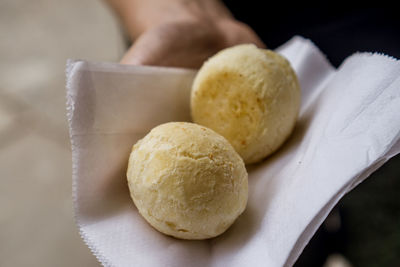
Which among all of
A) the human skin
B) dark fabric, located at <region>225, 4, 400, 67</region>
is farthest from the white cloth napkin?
dark fabric, located at <region>225, 4, 400, 67</region>

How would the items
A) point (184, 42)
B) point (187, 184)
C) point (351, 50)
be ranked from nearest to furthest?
point (187, 184), point (184, 42), point (351, 50)

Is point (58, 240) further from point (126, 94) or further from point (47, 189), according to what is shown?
point (126, 94)

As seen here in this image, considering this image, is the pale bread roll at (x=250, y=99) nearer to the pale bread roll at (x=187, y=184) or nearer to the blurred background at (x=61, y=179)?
the pale bread roll at (x=187, y=184)

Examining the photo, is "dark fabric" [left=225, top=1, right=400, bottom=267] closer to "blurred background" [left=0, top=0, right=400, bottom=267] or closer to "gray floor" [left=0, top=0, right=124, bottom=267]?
"blurred background" [left=0, top=0, right=400, bottom=267]

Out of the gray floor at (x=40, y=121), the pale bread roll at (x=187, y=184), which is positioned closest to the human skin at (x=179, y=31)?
the pale bread roll at (x=187, y=184)

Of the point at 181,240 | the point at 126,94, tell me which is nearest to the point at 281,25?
the point at 126,94

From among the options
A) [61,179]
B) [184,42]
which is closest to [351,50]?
[184,42]

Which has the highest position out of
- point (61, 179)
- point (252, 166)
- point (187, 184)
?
point (187, 184)

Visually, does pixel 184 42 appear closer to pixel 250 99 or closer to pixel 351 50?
pixel 250 99
